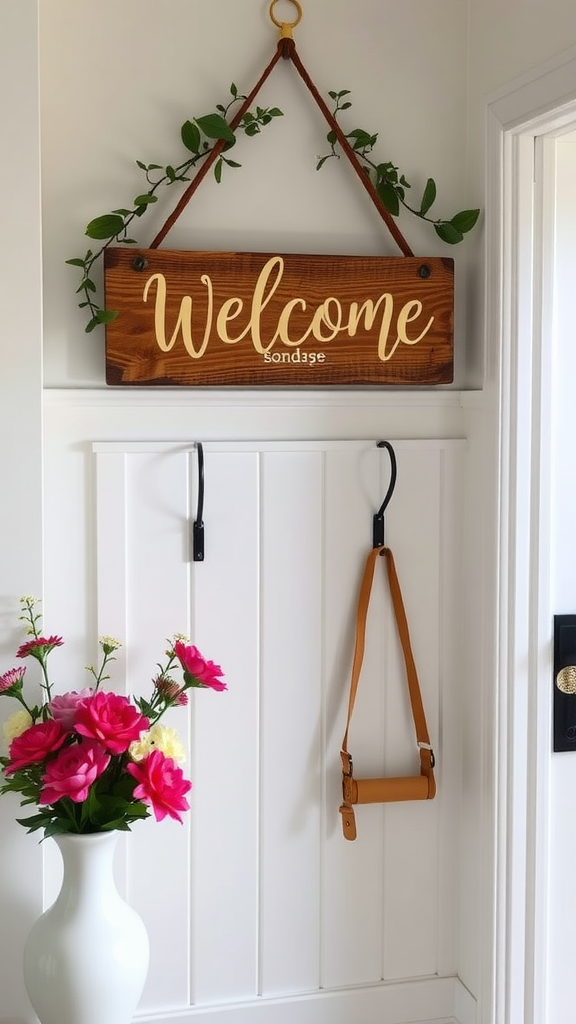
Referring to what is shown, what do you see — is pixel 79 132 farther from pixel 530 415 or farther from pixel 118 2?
pixel 530 415

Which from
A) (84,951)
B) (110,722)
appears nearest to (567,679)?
(110,722)

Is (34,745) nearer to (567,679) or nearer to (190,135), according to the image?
(567,679)

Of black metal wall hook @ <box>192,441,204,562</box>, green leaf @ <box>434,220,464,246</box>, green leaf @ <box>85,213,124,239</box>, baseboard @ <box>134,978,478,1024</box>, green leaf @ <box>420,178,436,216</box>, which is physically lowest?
baseboard @ <box>134,978,478,1024</box>

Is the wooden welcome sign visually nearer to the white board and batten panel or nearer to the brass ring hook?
the white board and batten panel

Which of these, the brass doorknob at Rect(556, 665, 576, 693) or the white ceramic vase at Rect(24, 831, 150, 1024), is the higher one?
the brass doorknob at Rect(556, 665, 576, 693)

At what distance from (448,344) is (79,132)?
69 cm

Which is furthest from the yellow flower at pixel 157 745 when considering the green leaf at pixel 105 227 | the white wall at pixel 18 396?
the green leaf at pixel 105 227

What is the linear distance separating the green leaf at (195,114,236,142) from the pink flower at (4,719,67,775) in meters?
0.93

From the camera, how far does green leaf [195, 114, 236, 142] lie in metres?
1.65

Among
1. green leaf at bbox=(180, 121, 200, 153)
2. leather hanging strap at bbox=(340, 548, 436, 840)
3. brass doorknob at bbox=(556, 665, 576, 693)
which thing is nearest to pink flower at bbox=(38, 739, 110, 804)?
leather hanging strap at bbox=(340, 548, 436, 840)

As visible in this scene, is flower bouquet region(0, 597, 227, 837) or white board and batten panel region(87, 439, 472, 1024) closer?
flower bouquet region(0, 597, 227, 837)

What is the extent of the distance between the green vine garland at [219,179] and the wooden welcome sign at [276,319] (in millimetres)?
43

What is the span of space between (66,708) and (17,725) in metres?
0.07

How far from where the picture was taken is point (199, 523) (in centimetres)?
171
